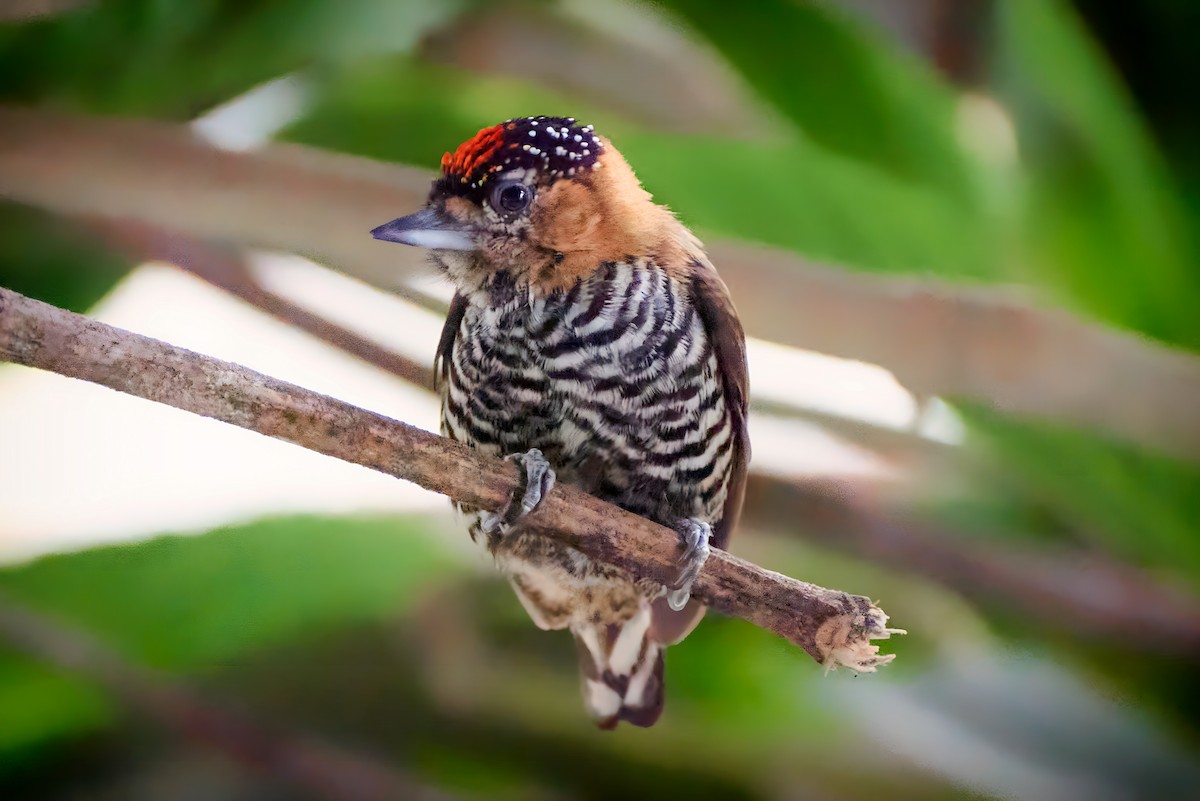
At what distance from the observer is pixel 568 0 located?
1.61 meters

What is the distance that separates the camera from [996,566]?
187cm

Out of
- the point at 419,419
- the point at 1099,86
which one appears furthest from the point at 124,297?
the point at 1099,86

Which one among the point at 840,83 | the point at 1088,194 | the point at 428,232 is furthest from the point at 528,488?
the point at 1088,194

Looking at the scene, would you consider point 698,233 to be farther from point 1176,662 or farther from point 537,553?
point 1176,662

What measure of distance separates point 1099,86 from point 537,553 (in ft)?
4.61

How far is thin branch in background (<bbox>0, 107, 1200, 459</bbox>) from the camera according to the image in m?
1.27

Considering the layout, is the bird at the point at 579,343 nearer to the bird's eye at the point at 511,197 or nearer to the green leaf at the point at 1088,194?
the bird's eye at the point at 511,197

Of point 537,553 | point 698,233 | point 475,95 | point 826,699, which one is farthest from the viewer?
point 826,699

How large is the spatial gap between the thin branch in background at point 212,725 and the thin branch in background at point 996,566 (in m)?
0.73

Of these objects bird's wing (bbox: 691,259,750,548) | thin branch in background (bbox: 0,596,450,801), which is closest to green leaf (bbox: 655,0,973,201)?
bird's wing (bbox: 691,259,750,548)

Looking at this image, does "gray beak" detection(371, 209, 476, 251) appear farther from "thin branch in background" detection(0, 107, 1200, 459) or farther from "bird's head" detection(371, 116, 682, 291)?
"thin branch in background" detection(0, 107, 1200, 459)

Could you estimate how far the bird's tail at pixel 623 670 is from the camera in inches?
55.2

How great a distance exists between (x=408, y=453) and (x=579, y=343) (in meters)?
0.24

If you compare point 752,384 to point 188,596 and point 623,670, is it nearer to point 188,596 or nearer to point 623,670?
point 623,670
